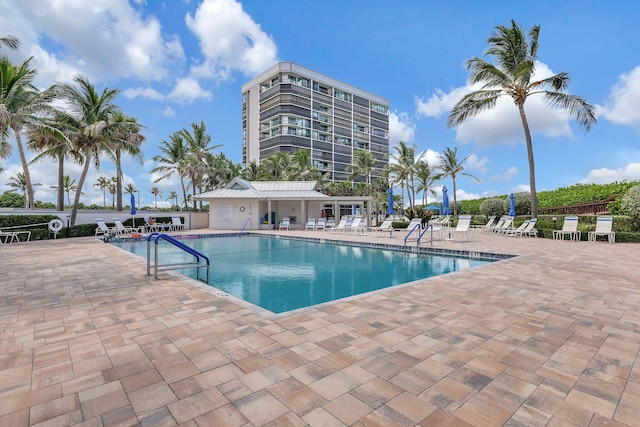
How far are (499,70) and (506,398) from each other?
1905 centimetres

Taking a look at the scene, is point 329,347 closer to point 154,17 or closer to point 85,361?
point 85,361

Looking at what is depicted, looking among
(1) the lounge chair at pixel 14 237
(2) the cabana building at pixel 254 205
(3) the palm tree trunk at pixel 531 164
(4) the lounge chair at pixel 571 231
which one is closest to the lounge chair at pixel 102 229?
(1) the lounge chair at pixel 14 237

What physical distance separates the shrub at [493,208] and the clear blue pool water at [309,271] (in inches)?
837

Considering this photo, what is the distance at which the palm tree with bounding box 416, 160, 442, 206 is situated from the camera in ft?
120

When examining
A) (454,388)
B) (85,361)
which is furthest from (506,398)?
(85,361)

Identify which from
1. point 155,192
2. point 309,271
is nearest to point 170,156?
point 309,271

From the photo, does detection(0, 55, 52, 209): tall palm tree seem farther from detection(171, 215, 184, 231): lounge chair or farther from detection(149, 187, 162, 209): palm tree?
detection(149, 187, 162, 209): palm tree

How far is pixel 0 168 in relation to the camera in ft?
111

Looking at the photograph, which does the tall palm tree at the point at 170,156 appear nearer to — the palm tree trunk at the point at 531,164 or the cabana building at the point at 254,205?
the cabana building at the point at 254,205

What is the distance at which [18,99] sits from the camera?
15016 mm

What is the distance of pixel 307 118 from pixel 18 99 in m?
49.5

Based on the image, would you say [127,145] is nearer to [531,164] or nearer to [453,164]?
[531,164]

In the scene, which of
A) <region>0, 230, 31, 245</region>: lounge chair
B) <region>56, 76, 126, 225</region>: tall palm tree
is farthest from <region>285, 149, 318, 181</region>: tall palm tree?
<region>0, 230, 31, 245</region>: lounge chair

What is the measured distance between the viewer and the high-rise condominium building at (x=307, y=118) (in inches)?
2338
